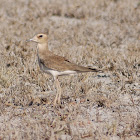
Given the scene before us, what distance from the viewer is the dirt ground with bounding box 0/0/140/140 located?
4148mm

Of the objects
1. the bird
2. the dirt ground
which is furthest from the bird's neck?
the dirt ground

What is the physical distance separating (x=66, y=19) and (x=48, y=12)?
822 mm

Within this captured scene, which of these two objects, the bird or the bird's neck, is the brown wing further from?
the bird's neck

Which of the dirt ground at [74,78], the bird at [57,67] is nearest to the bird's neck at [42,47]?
the bird at [57,67]

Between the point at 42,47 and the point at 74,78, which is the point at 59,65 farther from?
the point at 74,78

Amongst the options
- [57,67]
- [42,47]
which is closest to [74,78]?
[42,47]

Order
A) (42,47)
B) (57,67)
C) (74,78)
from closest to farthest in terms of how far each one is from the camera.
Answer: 1. (57,67)
2. (42,47)
3. (74,78)

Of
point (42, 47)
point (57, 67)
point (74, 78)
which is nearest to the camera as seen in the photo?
point (57, 67)

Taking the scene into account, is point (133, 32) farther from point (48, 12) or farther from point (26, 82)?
point (26, 82)

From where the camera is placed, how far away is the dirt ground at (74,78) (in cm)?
415

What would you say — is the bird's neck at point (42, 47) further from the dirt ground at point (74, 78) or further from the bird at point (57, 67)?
the dirt ground at point (74, 78)

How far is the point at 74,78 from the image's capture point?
5973mm

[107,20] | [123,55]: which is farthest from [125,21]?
[123,55]

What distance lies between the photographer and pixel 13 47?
8141 mm
